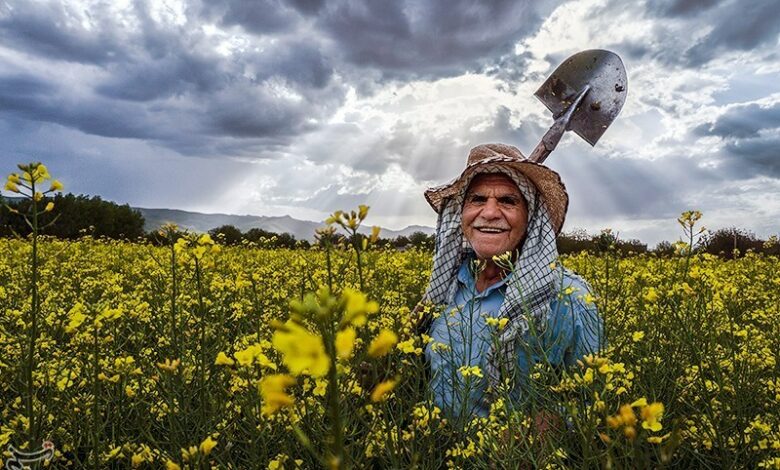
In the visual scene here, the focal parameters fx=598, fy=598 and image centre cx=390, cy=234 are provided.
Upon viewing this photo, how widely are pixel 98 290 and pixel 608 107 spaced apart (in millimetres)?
5460

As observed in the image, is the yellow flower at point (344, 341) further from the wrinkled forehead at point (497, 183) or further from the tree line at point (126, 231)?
the tree line at point (126, 231)

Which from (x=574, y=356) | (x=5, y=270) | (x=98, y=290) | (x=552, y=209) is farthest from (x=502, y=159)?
(x=5, y=270)

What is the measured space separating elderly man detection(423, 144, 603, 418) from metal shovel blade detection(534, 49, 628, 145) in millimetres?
2004

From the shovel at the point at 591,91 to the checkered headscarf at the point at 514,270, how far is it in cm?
213

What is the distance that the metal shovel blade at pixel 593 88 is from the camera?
5.32 m

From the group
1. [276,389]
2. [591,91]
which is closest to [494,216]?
[276,389]

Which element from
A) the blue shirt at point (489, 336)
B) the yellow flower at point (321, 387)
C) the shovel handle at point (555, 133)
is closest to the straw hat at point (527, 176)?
the blue shirt at point (489, 336)

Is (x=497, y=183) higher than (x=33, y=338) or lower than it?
higher

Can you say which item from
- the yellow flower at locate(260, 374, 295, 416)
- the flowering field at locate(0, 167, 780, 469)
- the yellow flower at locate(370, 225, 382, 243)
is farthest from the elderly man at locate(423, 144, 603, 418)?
the yellow flower at locate(260, 374, 295, 416)

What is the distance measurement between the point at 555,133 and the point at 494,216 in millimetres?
2256

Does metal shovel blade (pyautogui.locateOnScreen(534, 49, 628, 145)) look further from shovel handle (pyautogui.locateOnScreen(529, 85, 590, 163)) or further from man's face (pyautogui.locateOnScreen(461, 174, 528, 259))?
man's face (pyautogui.locateOnScreen(461, 174, 528, 259))

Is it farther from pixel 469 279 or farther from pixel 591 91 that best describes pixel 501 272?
pixel 591 91

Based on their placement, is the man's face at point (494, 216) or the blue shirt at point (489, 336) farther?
the man's face at point (494, 216)

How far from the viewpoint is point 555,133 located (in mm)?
A: 5137
